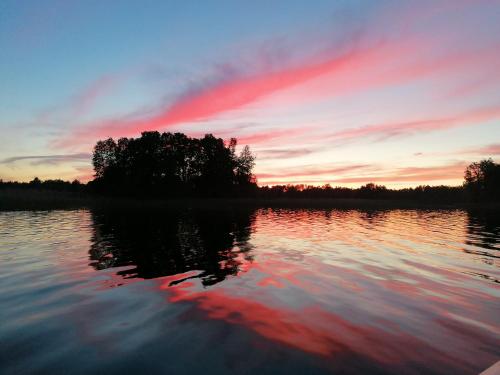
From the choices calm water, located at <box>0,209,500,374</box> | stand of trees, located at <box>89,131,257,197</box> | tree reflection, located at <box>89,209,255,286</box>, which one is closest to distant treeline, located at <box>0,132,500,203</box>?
stand of trees, located at <box>89,131,257,197</box>

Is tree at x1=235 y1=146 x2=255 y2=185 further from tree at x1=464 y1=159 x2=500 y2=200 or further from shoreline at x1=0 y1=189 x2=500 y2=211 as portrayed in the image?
tree at x1=464 y1=159 x2=500 y2=200

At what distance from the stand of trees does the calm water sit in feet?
271

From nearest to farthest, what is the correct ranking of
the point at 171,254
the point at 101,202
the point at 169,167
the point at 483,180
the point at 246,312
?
1. the point at 246,312
2. the point at 171,254
3. the point at 101,202
4. the point at 169,167
5. the point at 483,180

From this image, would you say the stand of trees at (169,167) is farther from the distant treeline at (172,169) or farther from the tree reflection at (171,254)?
the tree reflection at (171,254)

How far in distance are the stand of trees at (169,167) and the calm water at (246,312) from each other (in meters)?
82.6

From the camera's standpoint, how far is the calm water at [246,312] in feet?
20.0

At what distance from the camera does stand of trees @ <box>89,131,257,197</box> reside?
98.5 m

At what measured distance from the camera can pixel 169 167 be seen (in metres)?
99.2

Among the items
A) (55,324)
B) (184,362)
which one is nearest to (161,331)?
(184,362)

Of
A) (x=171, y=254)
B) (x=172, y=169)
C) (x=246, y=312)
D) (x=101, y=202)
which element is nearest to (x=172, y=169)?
(x=172, y=169)

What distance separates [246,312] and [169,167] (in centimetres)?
9466

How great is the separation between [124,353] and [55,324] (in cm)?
277

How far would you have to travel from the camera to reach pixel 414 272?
1397 cm

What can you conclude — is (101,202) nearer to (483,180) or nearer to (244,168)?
(244,168)
